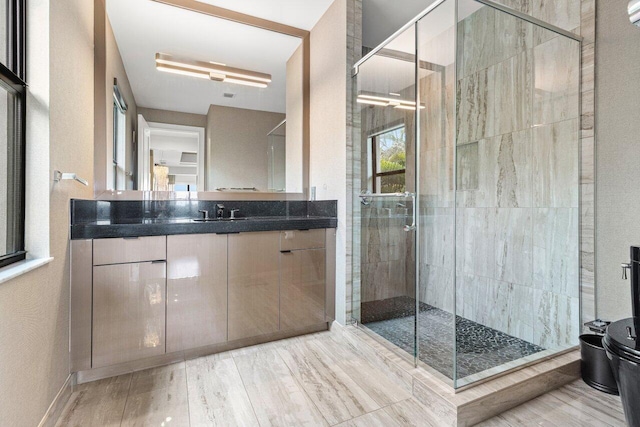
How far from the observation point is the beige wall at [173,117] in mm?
2549

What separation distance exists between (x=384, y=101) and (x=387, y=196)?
2.46ft

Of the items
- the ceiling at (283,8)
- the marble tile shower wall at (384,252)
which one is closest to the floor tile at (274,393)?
the marble tile shower wall at (384,252)

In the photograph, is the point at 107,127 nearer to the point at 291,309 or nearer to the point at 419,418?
the point at 291,309

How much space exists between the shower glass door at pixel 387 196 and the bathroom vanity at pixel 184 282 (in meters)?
0.30

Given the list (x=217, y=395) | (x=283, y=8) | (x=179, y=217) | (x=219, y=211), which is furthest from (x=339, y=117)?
(x=217, y=395)

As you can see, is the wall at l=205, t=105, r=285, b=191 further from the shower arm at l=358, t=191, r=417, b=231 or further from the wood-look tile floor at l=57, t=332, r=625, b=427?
the wood-look tile floor at l=57, t=332, r=625, b=427

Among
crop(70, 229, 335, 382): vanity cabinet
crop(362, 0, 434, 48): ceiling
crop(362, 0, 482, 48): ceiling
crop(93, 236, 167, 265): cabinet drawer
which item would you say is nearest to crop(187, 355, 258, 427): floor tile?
crop(70, 229, 335, 382): vanity cabinet

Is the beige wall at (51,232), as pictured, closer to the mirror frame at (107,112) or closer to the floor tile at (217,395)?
the mirror frame at (107,112)

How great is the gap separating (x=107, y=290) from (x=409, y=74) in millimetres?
2479

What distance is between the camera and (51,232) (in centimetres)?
158

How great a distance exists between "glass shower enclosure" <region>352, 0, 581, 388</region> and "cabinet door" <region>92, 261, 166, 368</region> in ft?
4.80

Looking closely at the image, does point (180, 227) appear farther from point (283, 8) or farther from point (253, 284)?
point (283, 8)

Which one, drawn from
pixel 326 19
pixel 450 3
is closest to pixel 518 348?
pixel 450 3

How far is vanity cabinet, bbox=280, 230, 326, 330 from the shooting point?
2486mm
